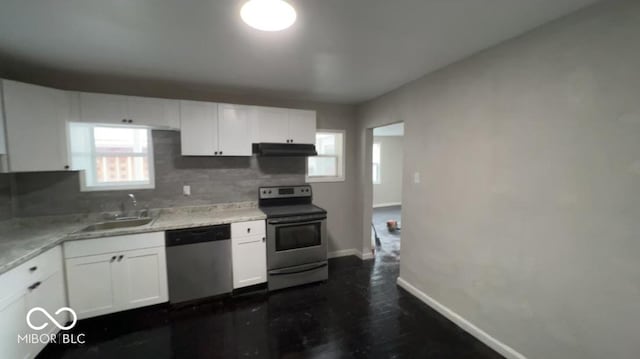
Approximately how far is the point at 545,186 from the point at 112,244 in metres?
3.69

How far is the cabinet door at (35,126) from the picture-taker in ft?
7.11

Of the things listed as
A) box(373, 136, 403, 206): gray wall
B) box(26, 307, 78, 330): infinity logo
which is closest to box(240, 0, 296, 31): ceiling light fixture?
box(26, 307, 78, 330): infinity logo

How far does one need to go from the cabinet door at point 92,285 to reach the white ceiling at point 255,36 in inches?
73.3

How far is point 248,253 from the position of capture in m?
2.89

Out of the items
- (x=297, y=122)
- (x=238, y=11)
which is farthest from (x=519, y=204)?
(x=297, y=122)

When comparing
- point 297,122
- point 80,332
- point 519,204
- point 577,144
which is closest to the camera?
point 577,144

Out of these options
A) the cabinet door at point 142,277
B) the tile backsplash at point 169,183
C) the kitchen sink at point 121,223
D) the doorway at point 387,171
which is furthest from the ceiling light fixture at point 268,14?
the doorway at point 387,171

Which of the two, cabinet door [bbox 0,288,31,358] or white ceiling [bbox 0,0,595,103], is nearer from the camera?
white ceiling [bbox 0,0,595,103]

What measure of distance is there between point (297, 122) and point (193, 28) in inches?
72.1

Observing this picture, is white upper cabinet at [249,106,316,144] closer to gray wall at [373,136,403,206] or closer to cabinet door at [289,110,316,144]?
cabinet door at [289,110,316,144]

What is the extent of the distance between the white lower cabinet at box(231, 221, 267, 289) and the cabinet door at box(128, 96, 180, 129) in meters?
1.40

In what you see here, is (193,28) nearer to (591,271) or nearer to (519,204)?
(519,204)

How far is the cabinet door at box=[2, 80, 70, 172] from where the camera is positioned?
2168 mm

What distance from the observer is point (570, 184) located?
1.55 meters
